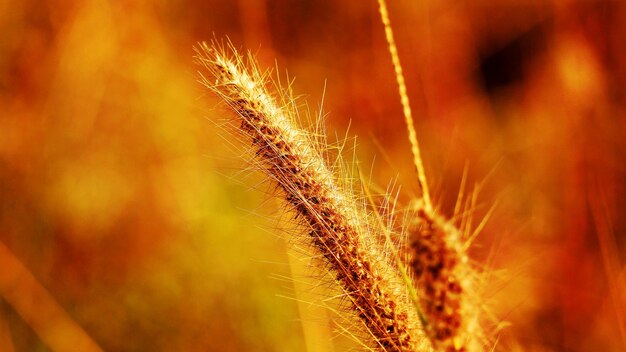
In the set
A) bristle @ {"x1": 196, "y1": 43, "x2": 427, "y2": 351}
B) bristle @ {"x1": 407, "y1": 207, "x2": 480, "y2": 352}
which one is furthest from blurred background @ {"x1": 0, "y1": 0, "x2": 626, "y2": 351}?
bristle @ {"x1": 407, "y1": 207, "x2": 480, "y2": 352}

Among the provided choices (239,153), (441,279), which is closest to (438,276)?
(441,279)

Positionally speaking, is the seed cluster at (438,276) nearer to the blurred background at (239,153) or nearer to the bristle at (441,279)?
the bristle at (441,279)

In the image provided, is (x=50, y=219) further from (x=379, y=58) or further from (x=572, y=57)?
(x=572, y=57)

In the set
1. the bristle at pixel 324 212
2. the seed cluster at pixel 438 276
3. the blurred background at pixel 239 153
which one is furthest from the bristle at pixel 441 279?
the blurred background at pixel 239 153

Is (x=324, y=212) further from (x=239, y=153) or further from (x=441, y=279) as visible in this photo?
(x=239, y=153)

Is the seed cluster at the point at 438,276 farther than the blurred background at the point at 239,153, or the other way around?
the blurred background at the point at 239,153

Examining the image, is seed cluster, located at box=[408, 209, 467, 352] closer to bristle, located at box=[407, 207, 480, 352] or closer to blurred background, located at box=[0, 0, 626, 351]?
bristle, located at box=[407, 207, 480, 352]
